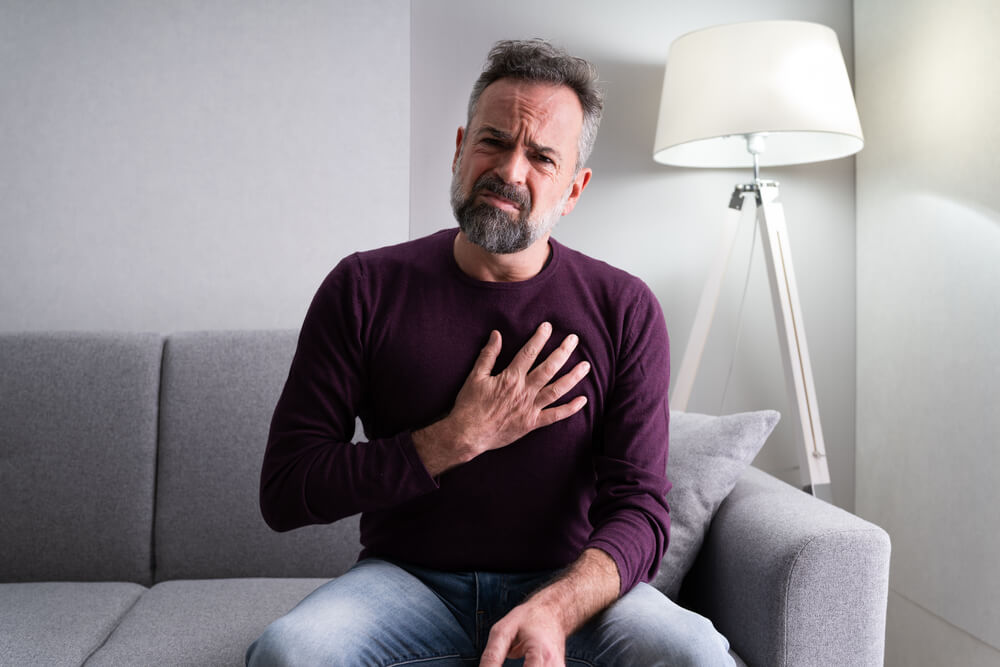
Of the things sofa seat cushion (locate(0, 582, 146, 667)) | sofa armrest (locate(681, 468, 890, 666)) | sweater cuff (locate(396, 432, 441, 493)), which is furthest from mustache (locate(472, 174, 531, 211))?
sofa seat cushion (locate(0, 582, 146, 667))

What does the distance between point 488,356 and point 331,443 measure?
27 cm

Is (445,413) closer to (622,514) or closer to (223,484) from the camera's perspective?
(622,514)

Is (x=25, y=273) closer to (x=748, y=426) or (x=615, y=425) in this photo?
(x=615, y=425)

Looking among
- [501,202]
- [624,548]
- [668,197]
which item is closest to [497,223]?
[501,202]

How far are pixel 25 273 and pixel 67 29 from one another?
0.62 m

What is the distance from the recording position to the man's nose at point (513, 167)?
4.25ft

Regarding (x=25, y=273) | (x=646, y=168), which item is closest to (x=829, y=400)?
(x=646, y=168)

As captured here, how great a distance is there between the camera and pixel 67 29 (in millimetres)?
2066

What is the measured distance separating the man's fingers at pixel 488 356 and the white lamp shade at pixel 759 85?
90cm

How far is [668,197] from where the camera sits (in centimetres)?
231

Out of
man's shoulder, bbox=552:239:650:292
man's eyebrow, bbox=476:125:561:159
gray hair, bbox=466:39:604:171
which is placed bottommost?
man's shoulder, bbox=552:239:650:292

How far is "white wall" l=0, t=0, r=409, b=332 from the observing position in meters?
2.07

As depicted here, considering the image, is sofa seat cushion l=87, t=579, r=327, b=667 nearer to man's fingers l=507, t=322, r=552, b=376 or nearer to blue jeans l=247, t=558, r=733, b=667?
blue jeans l=247, t=558, r=733, b=667

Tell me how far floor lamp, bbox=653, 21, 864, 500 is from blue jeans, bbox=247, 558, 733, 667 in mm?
964
